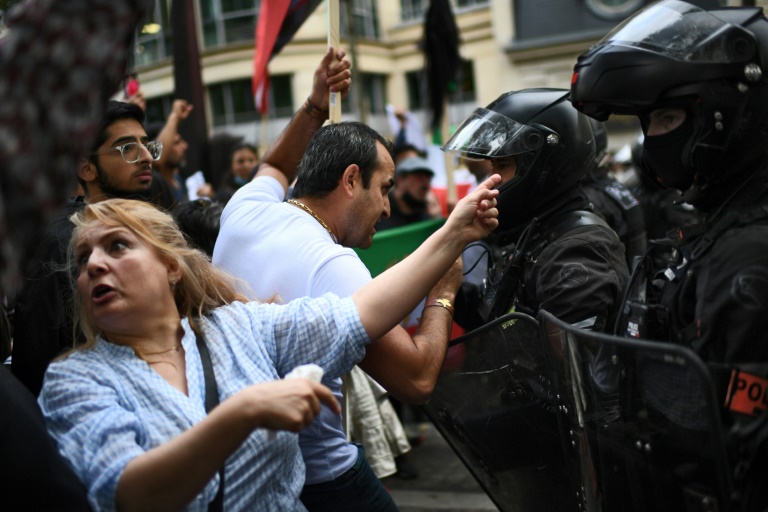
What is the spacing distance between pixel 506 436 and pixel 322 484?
0.55 metres

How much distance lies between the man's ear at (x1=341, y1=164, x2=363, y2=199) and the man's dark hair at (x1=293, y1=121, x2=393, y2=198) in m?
0.01

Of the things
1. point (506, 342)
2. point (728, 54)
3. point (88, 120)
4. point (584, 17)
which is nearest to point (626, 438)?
point (506, 342)

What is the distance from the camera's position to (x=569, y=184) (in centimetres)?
→ 300

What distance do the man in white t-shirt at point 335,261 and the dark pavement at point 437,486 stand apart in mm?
2393

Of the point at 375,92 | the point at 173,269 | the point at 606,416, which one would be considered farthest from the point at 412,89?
the point at 606,416

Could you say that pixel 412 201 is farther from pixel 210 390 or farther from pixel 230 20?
pixel 230 20

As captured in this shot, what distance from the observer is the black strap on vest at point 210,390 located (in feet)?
5.72

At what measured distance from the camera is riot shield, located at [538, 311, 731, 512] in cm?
153

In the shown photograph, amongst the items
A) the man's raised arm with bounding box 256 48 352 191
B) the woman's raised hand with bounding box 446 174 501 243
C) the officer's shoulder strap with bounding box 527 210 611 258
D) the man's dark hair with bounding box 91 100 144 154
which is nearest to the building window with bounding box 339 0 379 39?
the man's dark hair with bounding box 91 100 144 154

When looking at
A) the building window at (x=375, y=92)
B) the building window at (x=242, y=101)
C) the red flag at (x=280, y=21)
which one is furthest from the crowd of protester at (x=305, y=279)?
the building window at (x=375, y=92)

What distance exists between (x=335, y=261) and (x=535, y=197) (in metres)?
1.01

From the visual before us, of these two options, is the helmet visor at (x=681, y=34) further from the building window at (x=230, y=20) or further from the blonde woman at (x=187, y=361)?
the building window at (x=230, y=20)

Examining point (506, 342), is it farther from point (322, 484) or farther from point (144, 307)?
point (144, 307)

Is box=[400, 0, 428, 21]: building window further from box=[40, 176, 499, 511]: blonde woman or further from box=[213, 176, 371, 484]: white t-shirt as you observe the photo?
box=[40, 176, 499, 511]: blonde woman
